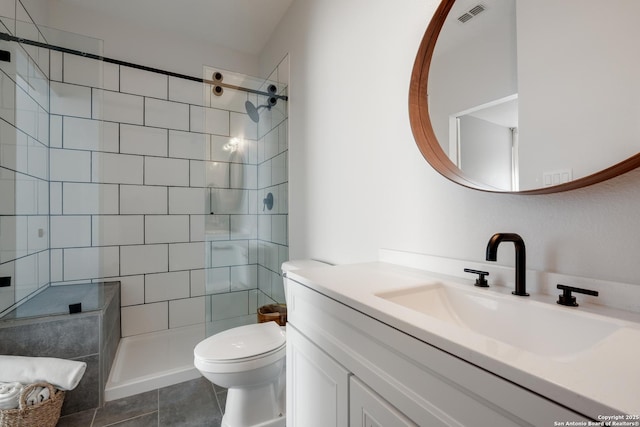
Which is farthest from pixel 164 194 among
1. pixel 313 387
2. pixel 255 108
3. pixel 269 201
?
pixel 313 387

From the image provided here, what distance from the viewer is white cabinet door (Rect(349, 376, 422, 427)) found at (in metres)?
0.59

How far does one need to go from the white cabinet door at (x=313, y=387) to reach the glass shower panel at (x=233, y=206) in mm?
1086

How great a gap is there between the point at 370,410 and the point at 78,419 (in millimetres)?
1778

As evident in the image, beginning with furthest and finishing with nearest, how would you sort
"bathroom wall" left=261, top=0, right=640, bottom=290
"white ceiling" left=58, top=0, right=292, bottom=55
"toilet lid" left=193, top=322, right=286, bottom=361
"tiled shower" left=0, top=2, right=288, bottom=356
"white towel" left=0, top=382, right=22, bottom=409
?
"white ceiling" left=58, top=0, right=292, bottom=55 → "tiled shower" left=0, top=2, right=288, bottom=356 → "toilet lid" left=193, top=322, right=286, bottom=361 → "white towel" left=0, top=382, right=22, bottom=409 → "bathroom wall" left=261, top=0, right=640, bottom=290

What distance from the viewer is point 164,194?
2459 millimetres

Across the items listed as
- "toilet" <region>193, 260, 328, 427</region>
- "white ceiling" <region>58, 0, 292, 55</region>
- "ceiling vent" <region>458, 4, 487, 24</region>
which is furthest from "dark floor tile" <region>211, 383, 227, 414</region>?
"white ceiling" <region>58, 0, 292, 55</region>

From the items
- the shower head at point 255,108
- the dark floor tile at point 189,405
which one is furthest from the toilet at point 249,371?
the shower head at point 255,108

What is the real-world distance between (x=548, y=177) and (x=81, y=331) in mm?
2222

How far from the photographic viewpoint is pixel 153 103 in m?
2.42

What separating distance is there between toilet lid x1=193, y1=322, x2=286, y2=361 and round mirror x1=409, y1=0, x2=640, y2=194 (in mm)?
1132

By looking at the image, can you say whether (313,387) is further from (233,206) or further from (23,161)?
→ (23,161)

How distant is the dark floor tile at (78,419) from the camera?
1505mm

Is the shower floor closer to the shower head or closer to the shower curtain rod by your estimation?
the shower head

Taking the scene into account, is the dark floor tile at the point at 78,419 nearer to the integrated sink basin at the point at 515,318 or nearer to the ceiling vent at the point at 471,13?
the integrated sink basin at the point at 515,318
